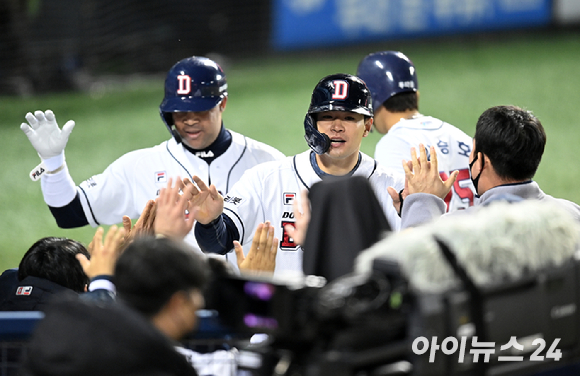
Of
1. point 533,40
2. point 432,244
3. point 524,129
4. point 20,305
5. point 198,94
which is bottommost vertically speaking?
point 20,305

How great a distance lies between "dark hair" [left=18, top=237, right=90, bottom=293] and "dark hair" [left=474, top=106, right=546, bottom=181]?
182 cm

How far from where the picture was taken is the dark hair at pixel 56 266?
125 inches

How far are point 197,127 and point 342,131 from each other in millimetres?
1097

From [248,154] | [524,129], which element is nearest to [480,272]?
[524,129]

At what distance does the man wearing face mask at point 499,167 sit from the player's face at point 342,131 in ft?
2.20

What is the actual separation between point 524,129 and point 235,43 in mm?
11380

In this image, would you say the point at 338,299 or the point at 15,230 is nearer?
the point at 338,299

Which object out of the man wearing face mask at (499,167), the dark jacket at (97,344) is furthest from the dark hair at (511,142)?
the dark jacket at (97,344)

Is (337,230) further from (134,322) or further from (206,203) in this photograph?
(206,203)

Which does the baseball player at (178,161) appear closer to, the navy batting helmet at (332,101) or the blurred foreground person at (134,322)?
the navy batting helmet at (332,101)

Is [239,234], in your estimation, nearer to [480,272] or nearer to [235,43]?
[480,272]

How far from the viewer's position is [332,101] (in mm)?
3852

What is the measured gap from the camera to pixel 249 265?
10.3 ft

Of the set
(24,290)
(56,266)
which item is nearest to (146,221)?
(56,266)
